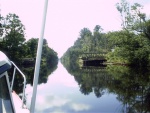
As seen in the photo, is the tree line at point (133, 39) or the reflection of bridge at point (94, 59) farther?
the reflection of bridge at point (94, 59)

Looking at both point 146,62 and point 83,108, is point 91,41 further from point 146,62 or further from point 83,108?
point 83,108

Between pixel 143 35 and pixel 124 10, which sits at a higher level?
pixel 124 10

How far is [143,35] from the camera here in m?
42.0

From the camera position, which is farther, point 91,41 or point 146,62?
point 91,41

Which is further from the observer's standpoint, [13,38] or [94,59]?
[94,59]

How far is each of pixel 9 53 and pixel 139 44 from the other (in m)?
20.3

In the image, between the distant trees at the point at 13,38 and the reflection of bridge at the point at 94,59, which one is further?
the reflection of bridge at the point at 94,59

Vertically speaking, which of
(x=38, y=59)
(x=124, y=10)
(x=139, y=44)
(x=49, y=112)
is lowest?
(x=49, y=112)

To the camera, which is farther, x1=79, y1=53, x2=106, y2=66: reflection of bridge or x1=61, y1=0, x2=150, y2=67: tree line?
x1=79, y1=53, x2=106, y2=66: reflection of bridge

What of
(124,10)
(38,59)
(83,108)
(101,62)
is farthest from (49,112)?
(101,62)

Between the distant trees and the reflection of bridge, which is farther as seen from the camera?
the reflection of bridge

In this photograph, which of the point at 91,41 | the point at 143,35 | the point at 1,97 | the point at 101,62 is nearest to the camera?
the point at 1,97

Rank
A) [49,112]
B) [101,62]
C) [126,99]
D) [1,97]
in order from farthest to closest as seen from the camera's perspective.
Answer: [101,62]
[126,99]
[49,112]
[1,97]

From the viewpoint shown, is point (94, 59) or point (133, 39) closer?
point (133, 39)
